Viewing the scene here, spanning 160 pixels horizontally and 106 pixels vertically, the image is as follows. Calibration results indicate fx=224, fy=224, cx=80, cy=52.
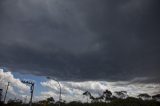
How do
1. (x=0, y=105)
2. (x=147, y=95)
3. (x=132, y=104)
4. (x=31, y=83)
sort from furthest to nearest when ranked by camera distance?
1. (x=147, y=95)
2. (x=132, y=104)
3. (x=0, y=105)
4. (x=31, y=83)

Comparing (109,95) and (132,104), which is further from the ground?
(109,95)

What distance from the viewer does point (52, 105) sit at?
122 meters

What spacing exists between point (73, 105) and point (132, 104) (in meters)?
31.8

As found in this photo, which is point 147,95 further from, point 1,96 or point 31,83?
point 31,83

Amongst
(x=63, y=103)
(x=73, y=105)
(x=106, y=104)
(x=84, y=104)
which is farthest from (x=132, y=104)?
(x=63, y=103)

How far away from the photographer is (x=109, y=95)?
124 meters

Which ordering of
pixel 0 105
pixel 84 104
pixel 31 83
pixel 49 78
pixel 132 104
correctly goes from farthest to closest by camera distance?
pixel 84 104 < pixel 132 104 < pixel 0 105 < pixel 31 83 < pixel 49 78

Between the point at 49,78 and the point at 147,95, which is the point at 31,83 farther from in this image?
the point at 147,95

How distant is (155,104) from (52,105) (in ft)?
181

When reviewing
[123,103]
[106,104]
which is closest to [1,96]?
[106,104]

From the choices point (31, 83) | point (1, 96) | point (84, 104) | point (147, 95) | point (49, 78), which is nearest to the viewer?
point (49, 78)

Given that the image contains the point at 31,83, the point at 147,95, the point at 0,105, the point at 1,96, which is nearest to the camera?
the point at 31,83

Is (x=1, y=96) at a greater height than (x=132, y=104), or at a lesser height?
greater

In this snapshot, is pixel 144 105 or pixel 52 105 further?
pixel 52 105
